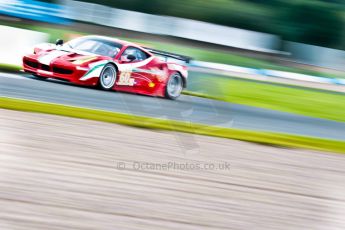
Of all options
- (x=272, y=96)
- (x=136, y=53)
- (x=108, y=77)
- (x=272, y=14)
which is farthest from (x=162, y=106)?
(x=272, y=14)

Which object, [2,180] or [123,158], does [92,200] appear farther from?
[123,158]

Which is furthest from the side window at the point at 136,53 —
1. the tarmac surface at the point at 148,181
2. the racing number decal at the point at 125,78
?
the tarmac surface at the point at 148,181

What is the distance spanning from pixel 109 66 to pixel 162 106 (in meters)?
1.08

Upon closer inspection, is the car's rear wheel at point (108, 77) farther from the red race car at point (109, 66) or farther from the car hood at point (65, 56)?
the car hood at point (65, 56)

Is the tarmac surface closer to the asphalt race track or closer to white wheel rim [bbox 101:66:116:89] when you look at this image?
the asphalt race track

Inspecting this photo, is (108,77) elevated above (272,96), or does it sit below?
above

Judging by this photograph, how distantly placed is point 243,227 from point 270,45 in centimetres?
1842

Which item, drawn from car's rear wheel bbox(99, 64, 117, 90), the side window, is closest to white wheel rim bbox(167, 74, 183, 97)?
the side window

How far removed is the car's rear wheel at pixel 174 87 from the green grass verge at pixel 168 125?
5.58ft

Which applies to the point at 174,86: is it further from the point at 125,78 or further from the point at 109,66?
the point at 109,66

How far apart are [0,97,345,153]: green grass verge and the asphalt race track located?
344mm

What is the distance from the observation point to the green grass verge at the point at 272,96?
11711 millimetres

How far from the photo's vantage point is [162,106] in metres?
8.84

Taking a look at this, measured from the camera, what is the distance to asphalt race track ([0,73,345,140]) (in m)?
8.18
